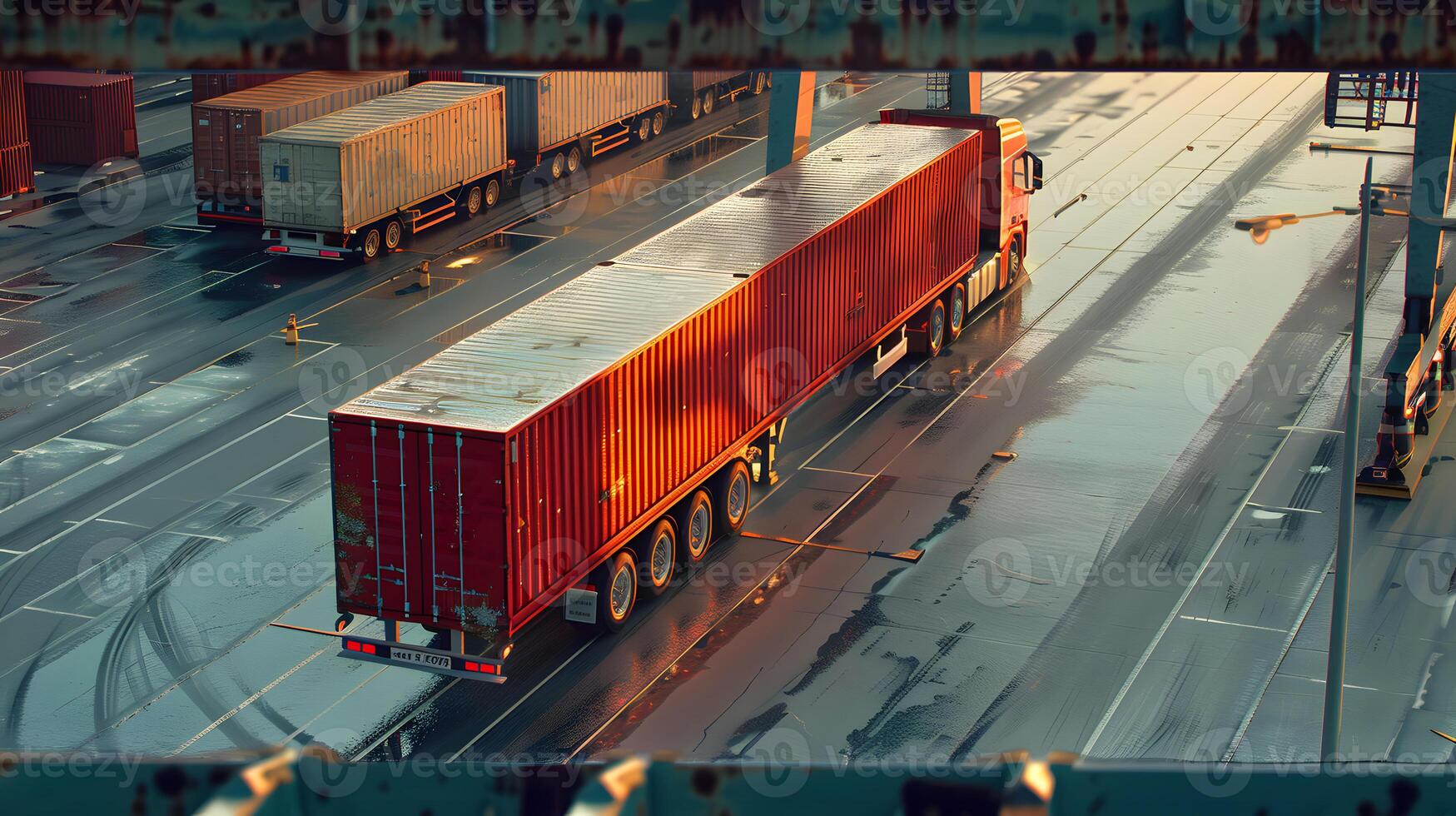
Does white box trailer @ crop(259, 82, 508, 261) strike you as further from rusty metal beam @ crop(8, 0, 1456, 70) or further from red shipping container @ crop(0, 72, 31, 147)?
rusty metal beam @ crop(8, 0, 1456, 70)

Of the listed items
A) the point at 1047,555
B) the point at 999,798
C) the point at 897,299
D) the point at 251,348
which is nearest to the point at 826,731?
the point at 1047,555

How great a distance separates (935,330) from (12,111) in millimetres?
24648

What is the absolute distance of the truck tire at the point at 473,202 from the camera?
145 ft

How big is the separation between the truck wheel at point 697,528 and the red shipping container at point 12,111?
1046 inches

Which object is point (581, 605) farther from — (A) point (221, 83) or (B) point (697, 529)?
(A) point (221, 83)

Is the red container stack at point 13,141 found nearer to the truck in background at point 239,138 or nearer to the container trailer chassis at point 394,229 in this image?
the truck in background at point 239,138

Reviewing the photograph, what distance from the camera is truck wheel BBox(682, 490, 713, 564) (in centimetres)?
2336

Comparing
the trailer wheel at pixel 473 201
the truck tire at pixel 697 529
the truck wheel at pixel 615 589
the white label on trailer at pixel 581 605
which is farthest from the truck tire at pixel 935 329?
the trailer wheel at pixel 473 201

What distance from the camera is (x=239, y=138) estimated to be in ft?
132

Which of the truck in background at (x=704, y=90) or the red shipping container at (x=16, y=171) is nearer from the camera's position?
the red shipping container at (x=16, y=171)

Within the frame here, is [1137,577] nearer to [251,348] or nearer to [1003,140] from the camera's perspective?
[1003,140]

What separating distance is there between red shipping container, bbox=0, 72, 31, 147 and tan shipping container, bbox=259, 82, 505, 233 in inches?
322

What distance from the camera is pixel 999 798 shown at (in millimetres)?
5125

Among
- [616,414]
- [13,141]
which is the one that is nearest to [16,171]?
[13,141]
